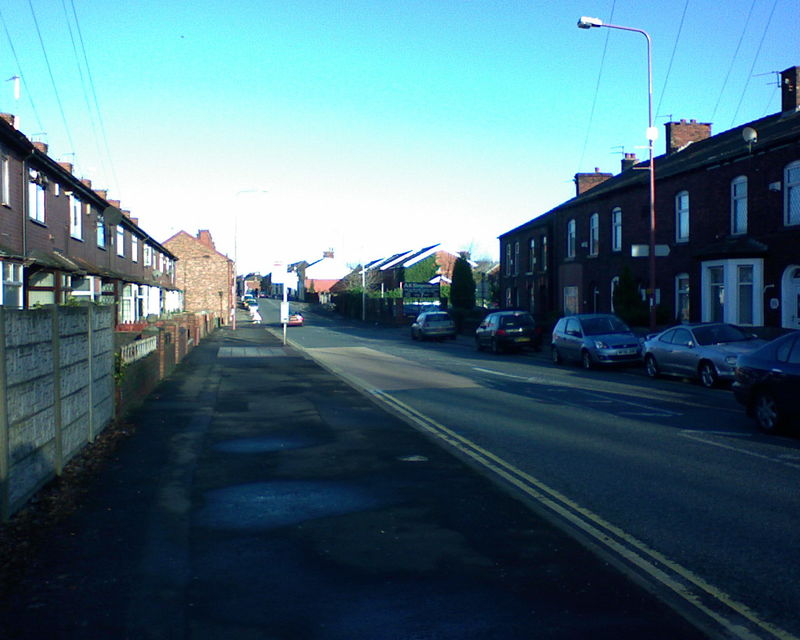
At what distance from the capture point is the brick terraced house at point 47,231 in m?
21.1

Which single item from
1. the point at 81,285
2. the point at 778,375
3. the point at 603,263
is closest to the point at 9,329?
the point at 778,375

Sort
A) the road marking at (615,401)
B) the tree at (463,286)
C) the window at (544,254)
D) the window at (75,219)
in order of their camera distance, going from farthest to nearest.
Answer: the tree at (463,286) < the window at (544,254) < the window at (75,219) < the road marking at (615,401)

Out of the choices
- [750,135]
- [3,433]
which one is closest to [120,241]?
[750,135]

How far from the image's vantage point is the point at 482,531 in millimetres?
6195

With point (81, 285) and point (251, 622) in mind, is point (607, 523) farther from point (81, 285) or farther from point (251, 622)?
point (81, 285)

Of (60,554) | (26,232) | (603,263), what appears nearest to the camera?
(60,554)

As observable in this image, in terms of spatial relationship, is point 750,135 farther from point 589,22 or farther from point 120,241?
point 120,241

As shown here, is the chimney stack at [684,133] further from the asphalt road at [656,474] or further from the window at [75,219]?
the window at [75,219]

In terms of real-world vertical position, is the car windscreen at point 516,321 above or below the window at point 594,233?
below

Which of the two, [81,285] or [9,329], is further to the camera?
[81,285]

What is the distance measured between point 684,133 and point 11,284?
97.2 feet

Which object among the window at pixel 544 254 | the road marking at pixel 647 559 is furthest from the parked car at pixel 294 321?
the road marking at pixel 647 559

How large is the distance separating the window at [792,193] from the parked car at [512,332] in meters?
10.4

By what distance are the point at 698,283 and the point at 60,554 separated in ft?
86.0
